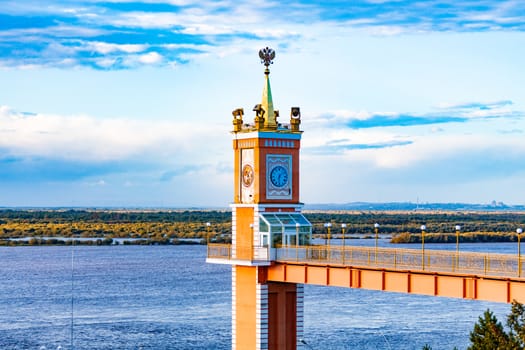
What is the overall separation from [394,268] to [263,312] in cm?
721

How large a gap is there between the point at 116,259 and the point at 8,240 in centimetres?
4831

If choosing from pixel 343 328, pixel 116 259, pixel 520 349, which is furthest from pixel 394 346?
pixel 116 259

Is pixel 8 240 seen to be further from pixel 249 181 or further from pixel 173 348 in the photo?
pixel 249 181

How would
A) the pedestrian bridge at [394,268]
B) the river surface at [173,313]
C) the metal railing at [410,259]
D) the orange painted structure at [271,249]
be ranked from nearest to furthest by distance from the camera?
the pedestrian bridge at [394,268] < the metal railing at [410,259] < the orange painted structure at [271,249] < the river surface at [173,313]

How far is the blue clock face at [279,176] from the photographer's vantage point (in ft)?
145

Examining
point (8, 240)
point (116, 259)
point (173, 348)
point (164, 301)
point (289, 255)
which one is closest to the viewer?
point (289, 255)

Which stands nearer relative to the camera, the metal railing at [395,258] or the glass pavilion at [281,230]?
the metal railing at [395,258]

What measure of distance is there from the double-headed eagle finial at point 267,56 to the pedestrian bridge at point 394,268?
7822 mm

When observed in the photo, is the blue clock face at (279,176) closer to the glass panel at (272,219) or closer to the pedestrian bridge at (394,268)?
the glass panel at (272,219)

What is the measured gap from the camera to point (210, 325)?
6688 centimetres

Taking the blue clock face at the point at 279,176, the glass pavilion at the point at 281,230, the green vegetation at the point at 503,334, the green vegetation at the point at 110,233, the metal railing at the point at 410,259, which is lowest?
the green vegetation at the point at 503,334

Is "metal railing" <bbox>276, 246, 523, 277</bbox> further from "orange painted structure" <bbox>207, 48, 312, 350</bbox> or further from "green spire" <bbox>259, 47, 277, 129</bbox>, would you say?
"green spire" <bbox>259, 47, 277, 129</bbox>

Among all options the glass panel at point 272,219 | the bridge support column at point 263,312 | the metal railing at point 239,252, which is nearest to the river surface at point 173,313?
the bridge support column at point 263,312

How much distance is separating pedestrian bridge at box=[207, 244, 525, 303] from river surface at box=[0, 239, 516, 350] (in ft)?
56.3
